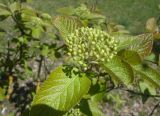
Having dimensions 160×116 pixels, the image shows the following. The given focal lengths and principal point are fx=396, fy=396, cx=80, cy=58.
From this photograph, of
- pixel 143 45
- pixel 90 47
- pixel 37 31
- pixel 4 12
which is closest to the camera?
pixel 90 47

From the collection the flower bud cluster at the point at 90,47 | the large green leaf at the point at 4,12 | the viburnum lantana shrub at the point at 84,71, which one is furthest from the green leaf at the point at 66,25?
the large green leaf at the point at 4,12

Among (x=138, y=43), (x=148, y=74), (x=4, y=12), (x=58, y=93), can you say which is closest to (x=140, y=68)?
(x=148, y=74)

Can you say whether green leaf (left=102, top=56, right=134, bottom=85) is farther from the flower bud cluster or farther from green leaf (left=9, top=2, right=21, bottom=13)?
green leaf (left=9, top=2, right=21, bottom=13)

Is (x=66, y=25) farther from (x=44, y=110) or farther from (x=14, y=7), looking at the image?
(x=14, y=7)

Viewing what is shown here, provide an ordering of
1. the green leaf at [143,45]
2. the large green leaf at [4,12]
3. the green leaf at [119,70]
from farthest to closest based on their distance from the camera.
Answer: the large green leaf at [4,12]
the green leaf at [143,45]
the green leaf at [119,70]

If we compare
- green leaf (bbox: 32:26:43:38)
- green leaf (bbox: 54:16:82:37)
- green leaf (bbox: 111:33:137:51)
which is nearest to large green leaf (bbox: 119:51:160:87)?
green leaf (bbox: 111:33:137:51)

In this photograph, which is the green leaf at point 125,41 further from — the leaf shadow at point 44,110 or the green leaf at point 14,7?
the green leaf at point 14,7
